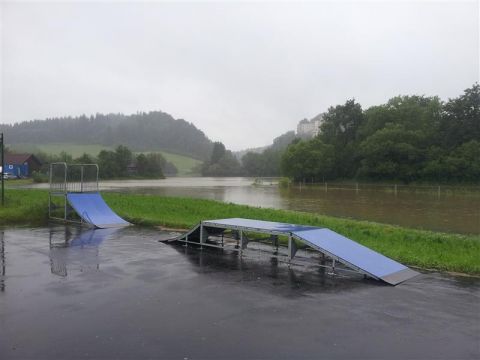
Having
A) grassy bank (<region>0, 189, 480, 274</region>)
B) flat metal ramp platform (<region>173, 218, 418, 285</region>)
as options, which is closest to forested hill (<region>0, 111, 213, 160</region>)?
grassy bank (<region>0, 189, 480, 274</region>)

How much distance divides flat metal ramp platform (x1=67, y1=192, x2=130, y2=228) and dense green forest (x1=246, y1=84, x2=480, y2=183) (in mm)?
55200

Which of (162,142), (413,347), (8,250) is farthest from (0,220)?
(162,142)

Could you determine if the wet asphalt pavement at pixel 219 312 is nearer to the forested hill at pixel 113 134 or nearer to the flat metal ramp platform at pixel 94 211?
the flat metal ramp platform at pixel 94 211

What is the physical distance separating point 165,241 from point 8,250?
152 inches

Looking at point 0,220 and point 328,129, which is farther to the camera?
point 328,129

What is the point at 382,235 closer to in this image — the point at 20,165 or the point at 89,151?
the point at 20,165

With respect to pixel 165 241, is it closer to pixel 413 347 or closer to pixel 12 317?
pixel 12 317

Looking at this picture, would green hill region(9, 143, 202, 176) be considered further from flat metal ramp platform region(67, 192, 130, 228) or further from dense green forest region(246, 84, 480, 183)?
flat metal ramp platform region(67, 192, 130, 228)

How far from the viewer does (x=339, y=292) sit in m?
7.27

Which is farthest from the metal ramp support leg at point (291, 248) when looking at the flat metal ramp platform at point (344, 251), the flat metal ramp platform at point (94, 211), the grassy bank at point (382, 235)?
the flat metal ramp platform at point (94, 211)

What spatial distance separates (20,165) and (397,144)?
6393 cm

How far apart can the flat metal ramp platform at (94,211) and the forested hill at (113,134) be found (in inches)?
6224

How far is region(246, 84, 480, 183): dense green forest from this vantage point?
6162 centimetres

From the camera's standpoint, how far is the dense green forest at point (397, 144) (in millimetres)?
61625
